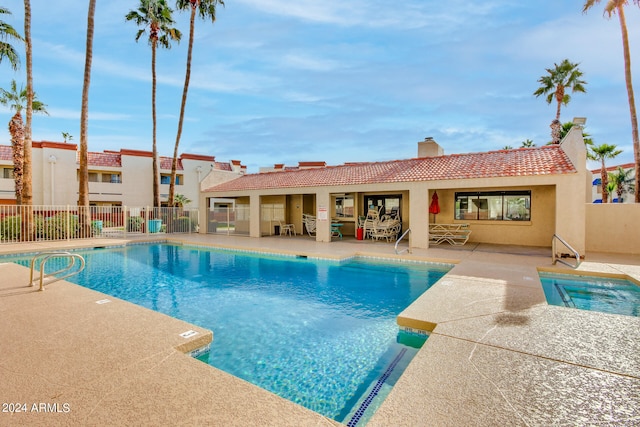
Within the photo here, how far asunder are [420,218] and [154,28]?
22.5 m

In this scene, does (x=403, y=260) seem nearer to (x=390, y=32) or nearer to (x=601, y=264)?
(x=601, y=264)

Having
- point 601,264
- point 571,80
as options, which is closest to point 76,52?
point 601,264

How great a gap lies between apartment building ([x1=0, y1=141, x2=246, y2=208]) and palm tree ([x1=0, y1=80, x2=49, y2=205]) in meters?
7.35

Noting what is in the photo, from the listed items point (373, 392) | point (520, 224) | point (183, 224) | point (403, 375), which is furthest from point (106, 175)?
point (403, 375)

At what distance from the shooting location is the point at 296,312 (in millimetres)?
6465

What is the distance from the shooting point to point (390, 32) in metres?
14.9

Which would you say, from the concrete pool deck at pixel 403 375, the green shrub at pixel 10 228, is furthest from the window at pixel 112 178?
the concrete pool deck at pixel 403 375

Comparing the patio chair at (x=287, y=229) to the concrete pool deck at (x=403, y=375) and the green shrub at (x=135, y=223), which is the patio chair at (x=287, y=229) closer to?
the green shrub at (x=135, y=223)

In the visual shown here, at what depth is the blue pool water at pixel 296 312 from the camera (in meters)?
3.96

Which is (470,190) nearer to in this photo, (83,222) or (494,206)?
(494,206)

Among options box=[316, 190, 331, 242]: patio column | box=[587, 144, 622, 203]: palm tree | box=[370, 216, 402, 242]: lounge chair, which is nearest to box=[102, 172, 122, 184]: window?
box=[316, 190, 331, 242]: patio column

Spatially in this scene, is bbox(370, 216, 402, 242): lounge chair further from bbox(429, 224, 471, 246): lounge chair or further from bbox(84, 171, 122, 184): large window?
bbox(84, 171, 122, 184): large window

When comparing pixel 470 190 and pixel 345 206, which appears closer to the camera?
Result: pixel 470 190

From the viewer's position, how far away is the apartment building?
26.2 m
